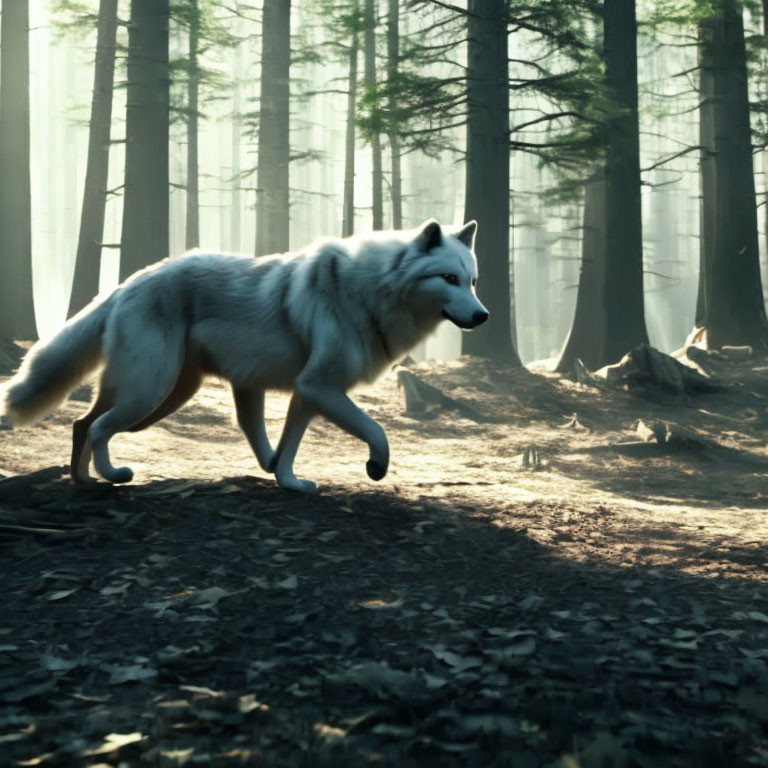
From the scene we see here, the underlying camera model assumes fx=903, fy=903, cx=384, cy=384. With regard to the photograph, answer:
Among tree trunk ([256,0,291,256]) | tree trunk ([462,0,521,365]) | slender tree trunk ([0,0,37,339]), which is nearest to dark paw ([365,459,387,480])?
tree trunk ([462,0,521,365])

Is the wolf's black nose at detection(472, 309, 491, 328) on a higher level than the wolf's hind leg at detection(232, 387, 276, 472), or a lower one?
higher

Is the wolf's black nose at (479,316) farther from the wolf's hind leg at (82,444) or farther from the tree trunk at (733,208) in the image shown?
the tree trunk at (733,208)

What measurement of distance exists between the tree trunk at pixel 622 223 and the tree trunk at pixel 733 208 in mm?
2404

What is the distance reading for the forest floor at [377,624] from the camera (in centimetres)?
281

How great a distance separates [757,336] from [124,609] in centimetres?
1533

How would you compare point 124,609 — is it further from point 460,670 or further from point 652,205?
point 652,205

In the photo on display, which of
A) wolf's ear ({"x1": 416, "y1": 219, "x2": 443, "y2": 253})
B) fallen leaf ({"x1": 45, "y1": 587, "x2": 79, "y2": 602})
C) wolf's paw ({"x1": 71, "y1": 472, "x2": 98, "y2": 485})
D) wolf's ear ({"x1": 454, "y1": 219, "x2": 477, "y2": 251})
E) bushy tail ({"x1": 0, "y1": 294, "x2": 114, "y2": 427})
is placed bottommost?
fallen leaf ({"x1": 45, "y1": 587, "x2": 79, "y2": 602})

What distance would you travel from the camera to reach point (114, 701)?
3018 millimetres

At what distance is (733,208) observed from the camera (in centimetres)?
1744

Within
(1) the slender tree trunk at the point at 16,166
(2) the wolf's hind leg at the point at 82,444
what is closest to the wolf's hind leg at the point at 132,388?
(2) the wolf's hind leg at the point at 82,444

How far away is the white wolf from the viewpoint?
5.57m

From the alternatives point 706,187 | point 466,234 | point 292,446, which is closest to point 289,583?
point 292,446

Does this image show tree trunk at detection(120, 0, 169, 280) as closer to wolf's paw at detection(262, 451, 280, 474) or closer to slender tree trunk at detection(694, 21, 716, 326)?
wolf's paw at detection(262, 451, 280, 474)

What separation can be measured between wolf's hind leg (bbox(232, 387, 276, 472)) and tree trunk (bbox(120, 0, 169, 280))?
8.00 meters
